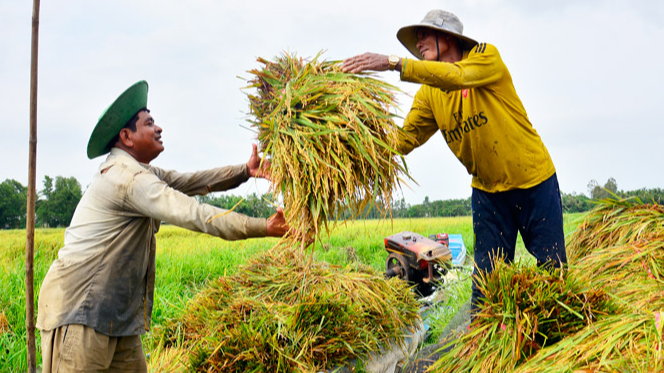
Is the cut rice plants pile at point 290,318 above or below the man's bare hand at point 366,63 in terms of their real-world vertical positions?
below

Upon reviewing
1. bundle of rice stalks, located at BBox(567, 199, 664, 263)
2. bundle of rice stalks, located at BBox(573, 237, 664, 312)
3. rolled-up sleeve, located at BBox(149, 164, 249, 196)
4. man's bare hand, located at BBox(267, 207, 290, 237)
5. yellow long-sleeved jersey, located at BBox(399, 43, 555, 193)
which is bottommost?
bundle of rice stalks, located at BBox(573, 237, 664, 312)

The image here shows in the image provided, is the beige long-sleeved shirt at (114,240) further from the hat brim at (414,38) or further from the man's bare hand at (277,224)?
the hat brim at (414,38)

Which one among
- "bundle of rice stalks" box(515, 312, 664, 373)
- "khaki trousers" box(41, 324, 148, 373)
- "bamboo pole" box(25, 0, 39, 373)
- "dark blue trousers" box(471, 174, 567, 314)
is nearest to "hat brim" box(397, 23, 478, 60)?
"dark blue trousers" box(471, 174, 567, 314)

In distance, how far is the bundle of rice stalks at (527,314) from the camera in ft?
7.46

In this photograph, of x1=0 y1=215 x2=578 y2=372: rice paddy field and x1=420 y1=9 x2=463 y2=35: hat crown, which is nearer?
x1=420 y1=9 x2=463 y2=35: hat crown

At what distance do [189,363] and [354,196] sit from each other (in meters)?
1.17

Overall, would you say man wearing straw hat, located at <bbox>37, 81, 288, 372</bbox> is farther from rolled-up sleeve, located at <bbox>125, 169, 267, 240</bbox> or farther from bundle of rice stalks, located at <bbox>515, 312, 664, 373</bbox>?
bundle of rice stalks, located at <bbox>515, 312, 664, 373</bbox>

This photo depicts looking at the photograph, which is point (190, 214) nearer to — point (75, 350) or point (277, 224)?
point (277, 224)

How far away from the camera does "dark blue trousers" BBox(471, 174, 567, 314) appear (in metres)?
3.25

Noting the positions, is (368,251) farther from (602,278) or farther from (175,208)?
(175,208)

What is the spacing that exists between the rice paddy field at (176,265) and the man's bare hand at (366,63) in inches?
34.8

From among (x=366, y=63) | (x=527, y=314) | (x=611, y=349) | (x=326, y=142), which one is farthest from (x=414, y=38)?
(x=611, y=349)

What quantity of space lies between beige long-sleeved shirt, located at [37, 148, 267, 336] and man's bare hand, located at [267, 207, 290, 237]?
0.03 meters

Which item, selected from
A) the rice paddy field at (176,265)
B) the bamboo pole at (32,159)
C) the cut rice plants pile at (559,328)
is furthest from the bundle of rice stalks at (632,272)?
the bamboo pole at (32,159)
